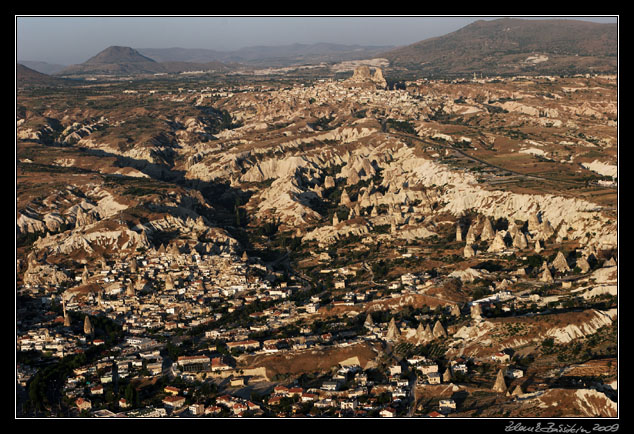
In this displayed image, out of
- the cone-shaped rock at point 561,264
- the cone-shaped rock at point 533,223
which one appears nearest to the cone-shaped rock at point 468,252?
the cone-shaped rock at point 533,223

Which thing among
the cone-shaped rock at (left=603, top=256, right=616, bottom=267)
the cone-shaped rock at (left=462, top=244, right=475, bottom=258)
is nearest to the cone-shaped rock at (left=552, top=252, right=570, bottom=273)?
the cone-shaped rock at (left=603, top=256, right=616, bottom=267)

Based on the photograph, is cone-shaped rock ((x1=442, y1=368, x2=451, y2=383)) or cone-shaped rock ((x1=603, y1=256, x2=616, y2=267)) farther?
cone-shaped rock ((x1=603, y1=256, x2=616, y2=267))

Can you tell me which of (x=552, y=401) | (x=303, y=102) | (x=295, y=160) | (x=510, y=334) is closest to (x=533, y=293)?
(x=510, y=334)

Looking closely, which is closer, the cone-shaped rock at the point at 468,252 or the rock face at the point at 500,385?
the rock face at the point at 500,385

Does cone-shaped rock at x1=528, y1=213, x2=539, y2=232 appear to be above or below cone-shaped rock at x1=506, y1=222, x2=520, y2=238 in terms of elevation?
above

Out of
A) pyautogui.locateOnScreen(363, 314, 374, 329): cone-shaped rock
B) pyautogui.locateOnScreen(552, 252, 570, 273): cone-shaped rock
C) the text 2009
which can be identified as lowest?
pyautogui.locateOnScreen(363, 314, 374, 329): cone-shaped rock

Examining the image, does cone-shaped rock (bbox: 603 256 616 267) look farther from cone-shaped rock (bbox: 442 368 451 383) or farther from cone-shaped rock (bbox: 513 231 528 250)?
cone-shaped rock (bbox: 442 368 451 383)

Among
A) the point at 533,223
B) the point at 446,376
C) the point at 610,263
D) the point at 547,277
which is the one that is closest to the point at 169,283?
the point at 446,376

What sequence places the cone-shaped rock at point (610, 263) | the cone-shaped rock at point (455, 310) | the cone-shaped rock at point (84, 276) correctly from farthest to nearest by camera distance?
the cone-shaped rock at point (84, 276), the cone-shaped rock at point (610, 263), the cone-shaped rock at point (455, 310)

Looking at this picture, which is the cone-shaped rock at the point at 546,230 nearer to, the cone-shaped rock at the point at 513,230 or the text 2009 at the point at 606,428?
the cone-shaped rock at the point at 513,230
